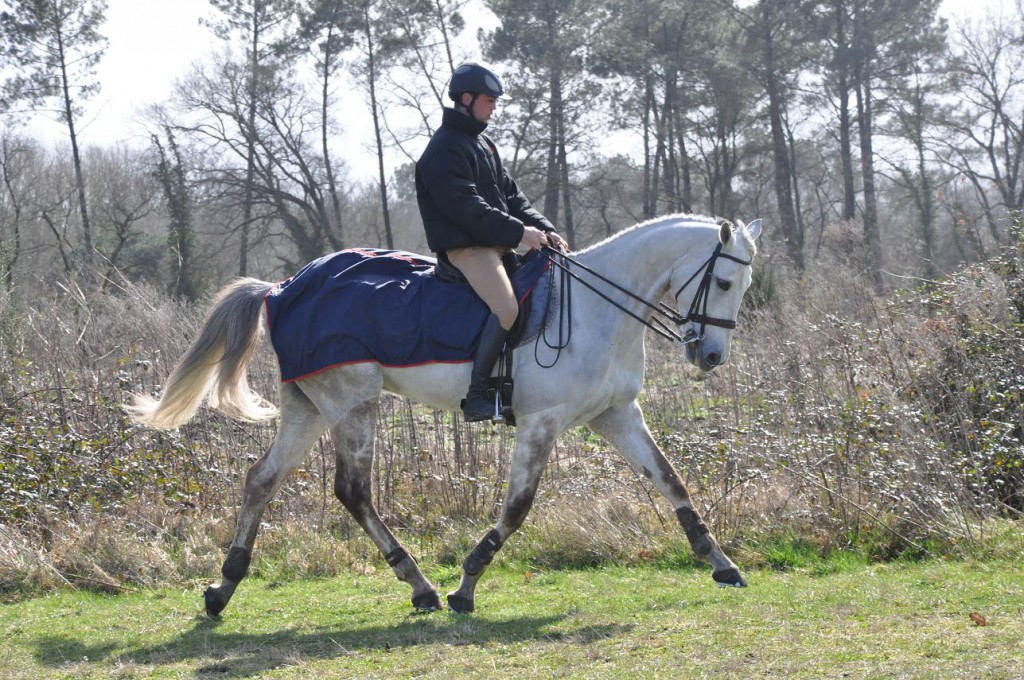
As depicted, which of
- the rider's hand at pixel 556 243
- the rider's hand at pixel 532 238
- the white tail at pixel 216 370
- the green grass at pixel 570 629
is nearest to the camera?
the green grass at pixel 570 629

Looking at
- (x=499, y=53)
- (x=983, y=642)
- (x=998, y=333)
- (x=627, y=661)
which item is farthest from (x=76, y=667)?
(x=499, y=53)

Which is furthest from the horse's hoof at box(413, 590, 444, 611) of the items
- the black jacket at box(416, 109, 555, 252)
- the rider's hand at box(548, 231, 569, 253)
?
the rider's hand at box(548, 231, 569, 253)

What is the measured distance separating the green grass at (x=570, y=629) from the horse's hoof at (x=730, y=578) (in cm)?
8

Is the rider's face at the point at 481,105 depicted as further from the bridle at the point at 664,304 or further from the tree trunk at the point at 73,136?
the tree trunk at the point at 73,136

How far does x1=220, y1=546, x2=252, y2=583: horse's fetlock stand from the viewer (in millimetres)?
6531

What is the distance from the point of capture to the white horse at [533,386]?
20.0 ft

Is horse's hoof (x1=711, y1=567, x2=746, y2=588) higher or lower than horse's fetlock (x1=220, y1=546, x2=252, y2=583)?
lower

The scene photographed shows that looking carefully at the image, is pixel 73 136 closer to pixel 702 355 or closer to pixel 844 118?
pixel 844 118

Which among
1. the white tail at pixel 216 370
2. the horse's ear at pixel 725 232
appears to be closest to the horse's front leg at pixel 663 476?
the horse's ear at pixel 725 232

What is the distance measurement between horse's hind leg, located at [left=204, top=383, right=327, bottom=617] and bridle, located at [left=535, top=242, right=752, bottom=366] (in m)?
1.74

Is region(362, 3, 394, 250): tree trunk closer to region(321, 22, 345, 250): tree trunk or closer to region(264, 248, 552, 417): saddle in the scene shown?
region(321, 22, 345, 250): tree trunk

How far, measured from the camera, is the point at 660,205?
38438 mm

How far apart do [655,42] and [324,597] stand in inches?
1178

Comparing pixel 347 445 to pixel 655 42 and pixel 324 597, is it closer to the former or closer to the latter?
pixel 324 597
